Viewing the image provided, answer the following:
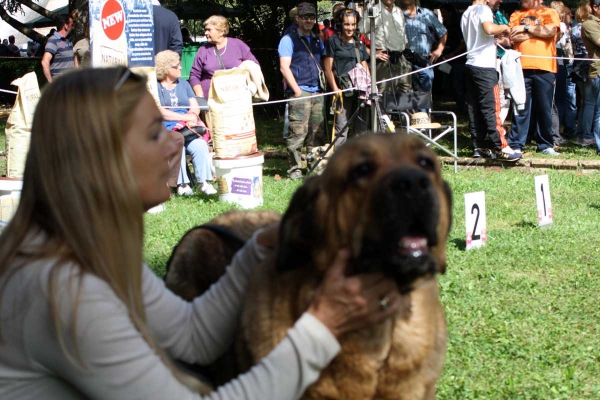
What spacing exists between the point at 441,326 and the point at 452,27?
1554 centimetres

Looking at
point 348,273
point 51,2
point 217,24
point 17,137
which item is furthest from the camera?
point 51,2

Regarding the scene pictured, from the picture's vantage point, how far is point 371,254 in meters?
2.16

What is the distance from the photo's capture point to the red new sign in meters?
7.38

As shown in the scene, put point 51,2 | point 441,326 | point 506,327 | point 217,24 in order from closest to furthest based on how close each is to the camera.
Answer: point 441,326 → point 506,327 → point 217,24 → point 51,2

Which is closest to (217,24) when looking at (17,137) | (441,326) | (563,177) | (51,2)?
(17,137)

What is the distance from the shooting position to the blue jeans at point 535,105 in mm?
10875

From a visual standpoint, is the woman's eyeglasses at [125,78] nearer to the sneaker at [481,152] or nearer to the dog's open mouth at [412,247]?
the dog's open mouth at [412,247]

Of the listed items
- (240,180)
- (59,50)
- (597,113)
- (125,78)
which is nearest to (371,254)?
(125,78)

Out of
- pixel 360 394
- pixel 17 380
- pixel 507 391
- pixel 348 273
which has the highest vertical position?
pixel 348 273

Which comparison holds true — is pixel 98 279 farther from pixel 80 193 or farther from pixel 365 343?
pixel 365 343

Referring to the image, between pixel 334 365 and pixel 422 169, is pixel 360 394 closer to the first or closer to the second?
pixel 334 365

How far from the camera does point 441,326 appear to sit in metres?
2.49

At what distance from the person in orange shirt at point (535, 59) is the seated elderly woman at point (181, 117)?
4.86m

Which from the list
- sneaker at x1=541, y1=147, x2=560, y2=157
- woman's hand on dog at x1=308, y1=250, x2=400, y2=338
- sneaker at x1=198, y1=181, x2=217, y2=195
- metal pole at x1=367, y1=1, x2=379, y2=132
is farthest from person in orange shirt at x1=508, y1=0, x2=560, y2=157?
woman's hand on dog at x1=308, y1=250, x2=400, y2=338
